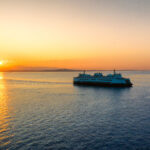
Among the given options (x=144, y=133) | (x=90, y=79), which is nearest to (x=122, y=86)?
(x=90, y=79)

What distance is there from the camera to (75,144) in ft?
74.1

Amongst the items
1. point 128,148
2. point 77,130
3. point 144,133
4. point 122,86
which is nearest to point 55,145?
point 77,130

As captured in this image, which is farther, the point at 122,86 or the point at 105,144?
the point at 122,86

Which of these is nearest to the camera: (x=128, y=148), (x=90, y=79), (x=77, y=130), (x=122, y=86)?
(x=128, y=148)

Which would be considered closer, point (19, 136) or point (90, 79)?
point (19, 136)

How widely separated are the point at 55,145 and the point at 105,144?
8049 mm

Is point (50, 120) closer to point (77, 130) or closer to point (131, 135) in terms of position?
point (77, 130)

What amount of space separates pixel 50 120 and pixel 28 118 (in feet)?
19.1

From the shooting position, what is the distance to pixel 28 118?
35.0 meters

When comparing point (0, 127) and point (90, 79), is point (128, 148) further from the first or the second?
point (90, 79)

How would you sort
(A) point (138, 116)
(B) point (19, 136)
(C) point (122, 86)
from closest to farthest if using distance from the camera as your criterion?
(B) point (19, 136) < (A) point (138, 116) < (C) point (122, 86)

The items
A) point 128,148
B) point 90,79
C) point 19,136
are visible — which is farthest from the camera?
point 90,79

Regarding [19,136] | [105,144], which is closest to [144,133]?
[105,144]

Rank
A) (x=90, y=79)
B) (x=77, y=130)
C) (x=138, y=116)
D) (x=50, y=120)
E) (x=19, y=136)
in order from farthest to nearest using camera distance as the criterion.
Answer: (x=90, y=79) < (x=138, y=116) < (x=50, y=120) < (x=77, y=130) < (x=19, y=136)
